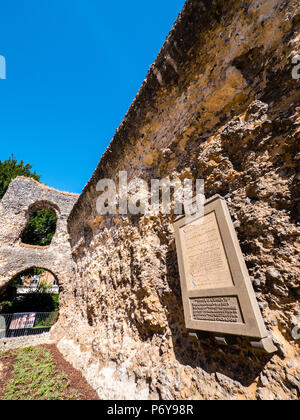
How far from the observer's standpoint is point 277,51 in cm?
199

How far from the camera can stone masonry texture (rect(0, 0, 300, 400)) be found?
5.56 feet

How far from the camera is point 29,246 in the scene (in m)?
8.56

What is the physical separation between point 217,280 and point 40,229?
50.9ft

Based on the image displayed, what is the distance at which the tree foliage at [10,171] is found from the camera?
13.6 m

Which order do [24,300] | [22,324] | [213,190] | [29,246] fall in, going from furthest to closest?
[24,300] < [22,324] < [29,246] < [213,190]

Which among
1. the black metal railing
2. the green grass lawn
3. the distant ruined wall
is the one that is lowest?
the green grass lawn

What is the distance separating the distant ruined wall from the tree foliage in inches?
212

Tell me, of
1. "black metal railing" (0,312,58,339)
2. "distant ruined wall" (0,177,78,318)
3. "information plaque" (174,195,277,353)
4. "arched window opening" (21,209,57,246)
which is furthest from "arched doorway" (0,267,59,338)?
"information plaque" (174,195,277,353)

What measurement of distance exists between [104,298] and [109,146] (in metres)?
3.86

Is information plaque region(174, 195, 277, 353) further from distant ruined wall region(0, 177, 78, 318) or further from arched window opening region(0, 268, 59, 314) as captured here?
arched window opening region(0, 268, 59, 314)

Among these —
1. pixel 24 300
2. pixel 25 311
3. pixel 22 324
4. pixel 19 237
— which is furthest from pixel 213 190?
pixel 24 300

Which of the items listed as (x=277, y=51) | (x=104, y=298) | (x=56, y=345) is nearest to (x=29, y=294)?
(x=56, y=345)

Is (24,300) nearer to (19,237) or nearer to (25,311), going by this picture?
(25,311)
